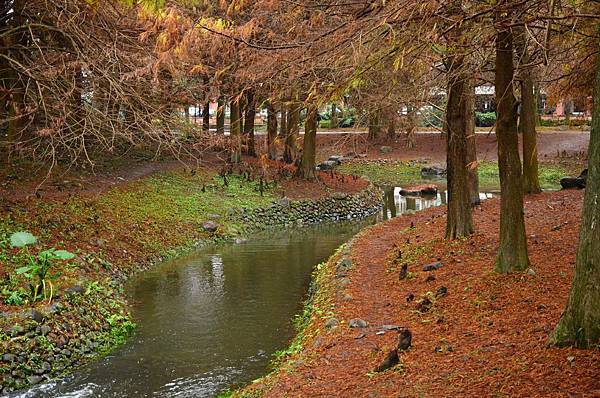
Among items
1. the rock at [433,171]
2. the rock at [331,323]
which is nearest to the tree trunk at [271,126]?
the rock at [331,323]

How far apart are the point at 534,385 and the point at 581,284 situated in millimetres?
1030

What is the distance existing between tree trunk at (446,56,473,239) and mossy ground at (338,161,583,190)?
777 inches

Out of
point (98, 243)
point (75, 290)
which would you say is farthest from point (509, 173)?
point (98, 243)

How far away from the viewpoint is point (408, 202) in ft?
92.8

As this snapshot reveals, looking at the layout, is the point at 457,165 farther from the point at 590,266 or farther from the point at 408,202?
the point at 408,202

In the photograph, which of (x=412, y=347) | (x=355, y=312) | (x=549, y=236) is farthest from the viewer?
(x=549, y=236)

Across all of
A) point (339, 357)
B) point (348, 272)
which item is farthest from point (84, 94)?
point (339, 357)

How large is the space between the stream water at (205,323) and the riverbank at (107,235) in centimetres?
47

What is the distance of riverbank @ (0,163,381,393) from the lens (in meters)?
9.16

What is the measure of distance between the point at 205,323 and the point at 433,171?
29.7 m

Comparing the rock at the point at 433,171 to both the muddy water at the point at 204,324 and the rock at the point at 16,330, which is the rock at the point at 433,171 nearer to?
the muddy water at the point at 204,324

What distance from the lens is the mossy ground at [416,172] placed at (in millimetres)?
33531

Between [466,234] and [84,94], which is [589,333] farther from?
[84,94]

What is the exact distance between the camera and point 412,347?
7.20 metres
